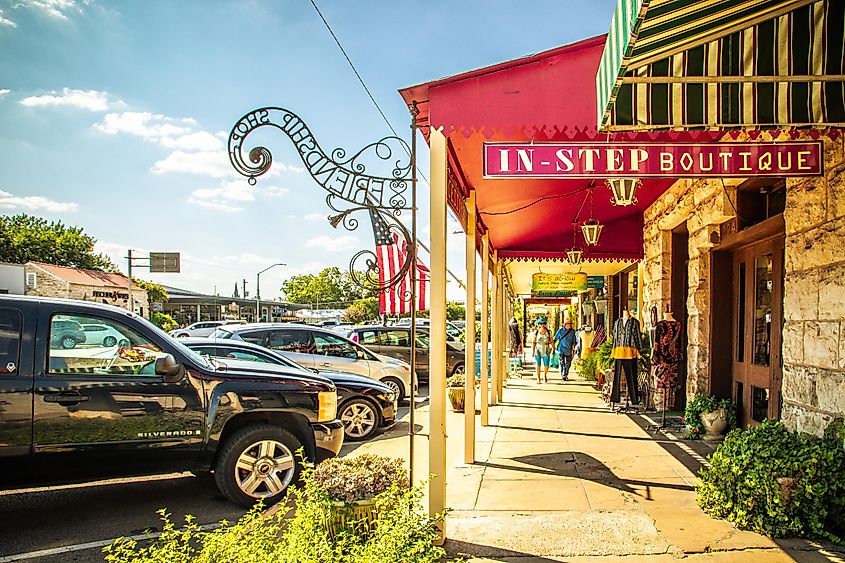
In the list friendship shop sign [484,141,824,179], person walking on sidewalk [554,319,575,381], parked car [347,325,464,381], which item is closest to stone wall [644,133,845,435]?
friendship shop sign [484,141,824,179]

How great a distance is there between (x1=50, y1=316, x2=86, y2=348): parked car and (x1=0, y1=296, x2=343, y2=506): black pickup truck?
0.6 inches

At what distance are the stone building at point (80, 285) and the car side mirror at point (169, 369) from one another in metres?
38.6

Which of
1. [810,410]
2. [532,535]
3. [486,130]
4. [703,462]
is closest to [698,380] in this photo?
[703,462]

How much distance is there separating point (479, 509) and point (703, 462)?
120 inches

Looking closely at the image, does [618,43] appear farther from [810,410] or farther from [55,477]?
[55,477]

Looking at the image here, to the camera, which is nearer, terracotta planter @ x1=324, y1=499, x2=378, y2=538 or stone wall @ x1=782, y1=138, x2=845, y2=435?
terracotta planter @ x1=324, y1=499, x2=378, y2=538

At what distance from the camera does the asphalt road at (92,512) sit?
16.1 feet

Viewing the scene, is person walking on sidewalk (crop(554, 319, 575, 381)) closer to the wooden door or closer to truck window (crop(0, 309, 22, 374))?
the wooden door

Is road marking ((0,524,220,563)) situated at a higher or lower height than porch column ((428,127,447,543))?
lower

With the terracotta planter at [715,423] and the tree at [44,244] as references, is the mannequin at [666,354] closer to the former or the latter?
the terracotta planter at [715,423]

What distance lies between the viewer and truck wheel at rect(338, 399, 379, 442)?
9.05 metres

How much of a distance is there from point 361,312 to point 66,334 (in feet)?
199

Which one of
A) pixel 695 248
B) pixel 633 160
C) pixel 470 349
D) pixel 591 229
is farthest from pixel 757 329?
pixel 633 160

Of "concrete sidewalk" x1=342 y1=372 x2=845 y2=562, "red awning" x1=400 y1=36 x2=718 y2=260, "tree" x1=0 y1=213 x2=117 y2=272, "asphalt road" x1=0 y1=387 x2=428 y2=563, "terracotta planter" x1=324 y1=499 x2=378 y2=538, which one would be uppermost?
"tree" x1=0 y1=213 x2=117 y2=272
